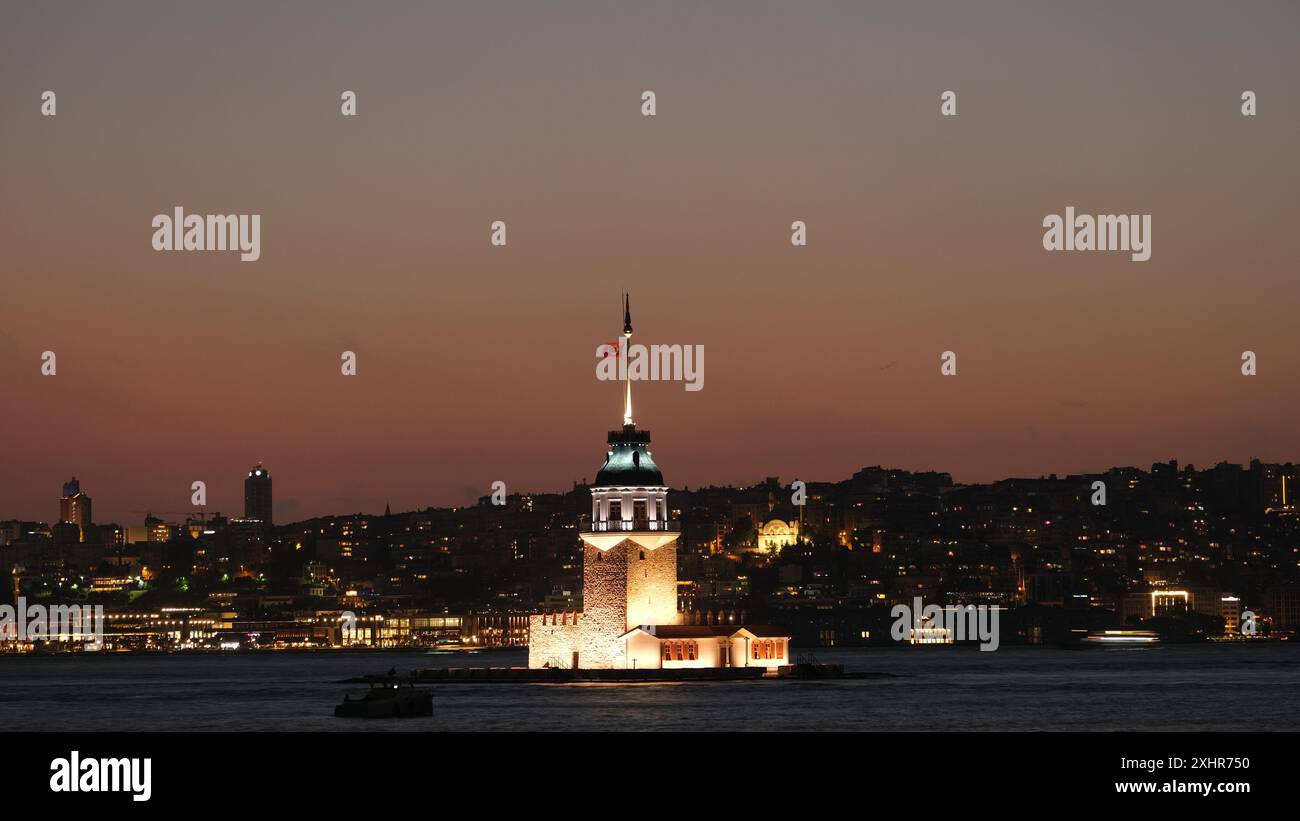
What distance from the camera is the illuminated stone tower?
76.8 m

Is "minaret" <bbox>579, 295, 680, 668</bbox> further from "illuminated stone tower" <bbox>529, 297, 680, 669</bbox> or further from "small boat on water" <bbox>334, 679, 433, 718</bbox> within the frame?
"small boat on water" <bbox>334, 679, 433, 718</bbox>

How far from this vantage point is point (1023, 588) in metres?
199

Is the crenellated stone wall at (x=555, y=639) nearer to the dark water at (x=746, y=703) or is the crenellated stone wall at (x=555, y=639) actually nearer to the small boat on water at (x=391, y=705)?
the dark water at (x=746, y=703)

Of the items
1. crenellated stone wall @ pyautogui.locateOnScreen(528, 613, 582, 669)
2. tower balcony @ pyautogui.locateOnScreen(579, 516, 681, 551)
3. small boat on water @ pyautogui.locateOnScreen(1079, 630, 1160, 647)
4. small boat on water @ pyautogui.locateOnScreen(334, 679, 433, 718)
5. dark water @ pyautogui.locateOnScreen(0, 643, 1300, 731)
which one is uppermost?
tower balcony @ pyautogui.locateOnScreen(579, 516, 681, 551)

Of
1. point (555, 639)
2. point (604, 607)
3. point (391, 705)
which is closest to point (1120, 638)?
point (555, 639)

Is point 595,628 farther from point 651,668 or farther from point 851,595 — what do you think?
point 851,595

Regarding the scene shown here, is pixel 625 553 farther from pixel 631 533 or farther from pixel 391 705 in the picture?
pixel 391 705

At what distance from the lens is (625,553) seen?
251 ft

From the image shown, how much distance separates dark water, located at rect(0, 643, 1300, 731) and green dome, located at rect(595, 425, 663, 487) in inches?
285

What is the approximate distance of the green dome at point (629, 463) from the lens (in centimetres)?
7744

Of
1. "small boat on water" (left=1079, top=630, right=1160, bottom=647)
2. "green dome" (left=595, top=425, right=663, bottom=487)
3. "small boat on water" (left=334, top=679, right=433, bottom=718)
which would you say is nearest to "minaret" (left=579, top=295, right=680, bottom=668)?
"green dome" (left=595, top=425, right=663, bottom=487)
